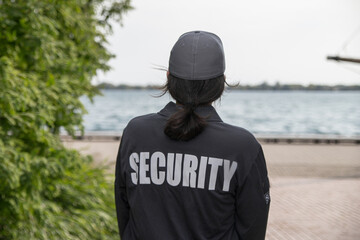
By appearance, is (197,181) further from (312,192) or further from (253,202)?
(312,192)

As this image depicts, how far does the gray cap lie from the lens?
67.2 inches

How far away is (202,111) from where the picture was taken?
5.69ft

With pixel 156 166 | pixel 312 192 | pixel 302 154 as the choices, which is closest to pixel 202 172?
pixel 156 166

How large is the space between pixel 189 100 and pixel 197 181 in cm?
29

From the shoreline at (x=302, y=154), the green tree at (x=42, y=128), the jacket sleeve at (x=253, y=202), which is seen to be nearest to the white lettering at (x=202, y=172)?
the jacket sleeve at (x=253, y=202)

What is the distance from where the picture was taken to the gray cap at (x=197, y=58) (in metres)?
1.71

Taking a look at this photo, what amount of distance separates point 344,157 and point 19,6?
1581 cm

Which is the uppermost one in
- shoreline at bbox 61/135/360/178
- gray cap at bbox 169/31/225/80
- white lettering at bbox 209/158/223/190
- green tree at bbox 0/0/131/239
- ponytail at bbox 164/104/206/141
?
gray cap at bbox 169/31/225/80

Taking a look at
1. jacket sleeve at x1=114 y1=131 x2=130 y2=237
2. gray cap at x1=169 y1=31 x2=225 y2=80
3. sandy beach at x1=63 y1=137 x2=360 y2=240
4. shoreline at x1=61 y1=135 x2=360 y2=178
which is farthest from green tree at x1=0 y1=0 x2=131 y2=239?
shoreline at x1=61 y1=135 x2=360 y2=178

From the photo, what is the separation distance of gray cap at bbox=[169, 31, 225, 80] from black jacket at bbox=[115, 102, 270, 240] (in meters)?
0.13

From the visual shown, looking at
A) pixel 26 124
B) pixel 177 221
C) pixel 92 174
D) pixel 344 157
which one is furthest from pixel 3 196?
pixel 344 157

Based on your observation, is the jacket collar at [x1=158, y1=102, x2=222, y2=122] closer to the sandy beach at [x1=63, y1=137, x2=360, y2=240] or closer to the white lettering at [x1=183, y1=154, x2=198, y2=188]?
the white lettering at [x1=183, y1=154, x2=198, y2=188]

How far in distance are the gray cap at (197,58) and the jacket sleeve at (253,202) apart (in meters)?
0.34

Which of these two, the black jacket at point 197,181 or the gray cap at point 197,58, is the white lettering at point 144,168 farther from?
the gray cap at point 197,58
